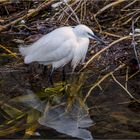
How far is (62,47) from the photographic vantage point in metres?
5.04

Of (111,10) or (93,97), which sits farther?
(111,10)

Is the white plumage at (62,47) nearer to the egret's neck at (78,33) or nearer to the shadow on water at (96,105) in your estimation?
the egret's neck at (78,33)

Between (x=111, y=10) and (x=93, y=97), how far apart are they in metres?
2.20

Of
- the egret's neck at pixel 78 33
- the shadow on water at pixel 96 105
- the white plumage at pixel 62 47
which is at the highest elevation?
the egret's neck at pixel 78 33

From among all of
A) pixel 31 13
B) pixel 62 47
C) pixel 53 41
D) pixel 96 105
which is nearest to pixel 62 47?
pixel 62 47

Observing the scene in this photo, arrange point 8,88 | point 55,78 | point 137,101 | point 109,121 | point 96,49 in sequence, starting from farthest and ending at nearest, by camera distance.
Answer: point 96,49 → point 55,78 → point 8,88 → point 137,101 → point 109,121

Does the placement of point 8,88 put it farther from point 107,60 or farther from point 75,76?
point 107,60

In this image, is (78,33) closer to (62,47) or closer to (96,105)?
(62,47)

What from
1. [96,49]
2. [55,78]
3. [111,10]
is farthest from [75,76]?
[111,10]

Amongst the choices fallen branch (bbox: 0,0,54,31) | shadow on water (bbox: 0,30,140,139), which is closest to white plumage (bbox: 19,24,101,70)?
shadow on water (bbox: 0,30,140,139)

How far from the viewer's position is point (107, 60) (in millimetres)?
5602

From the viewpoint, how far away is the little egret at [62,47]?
16.5 feet

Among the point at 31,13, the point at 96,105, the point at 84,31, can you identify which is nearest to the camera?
the point at 96,105

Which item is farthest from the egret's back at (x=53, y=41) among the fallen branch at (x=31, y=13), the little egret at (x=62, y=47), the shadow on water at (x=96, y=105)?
the fallen branch at (x=31, y=13)
